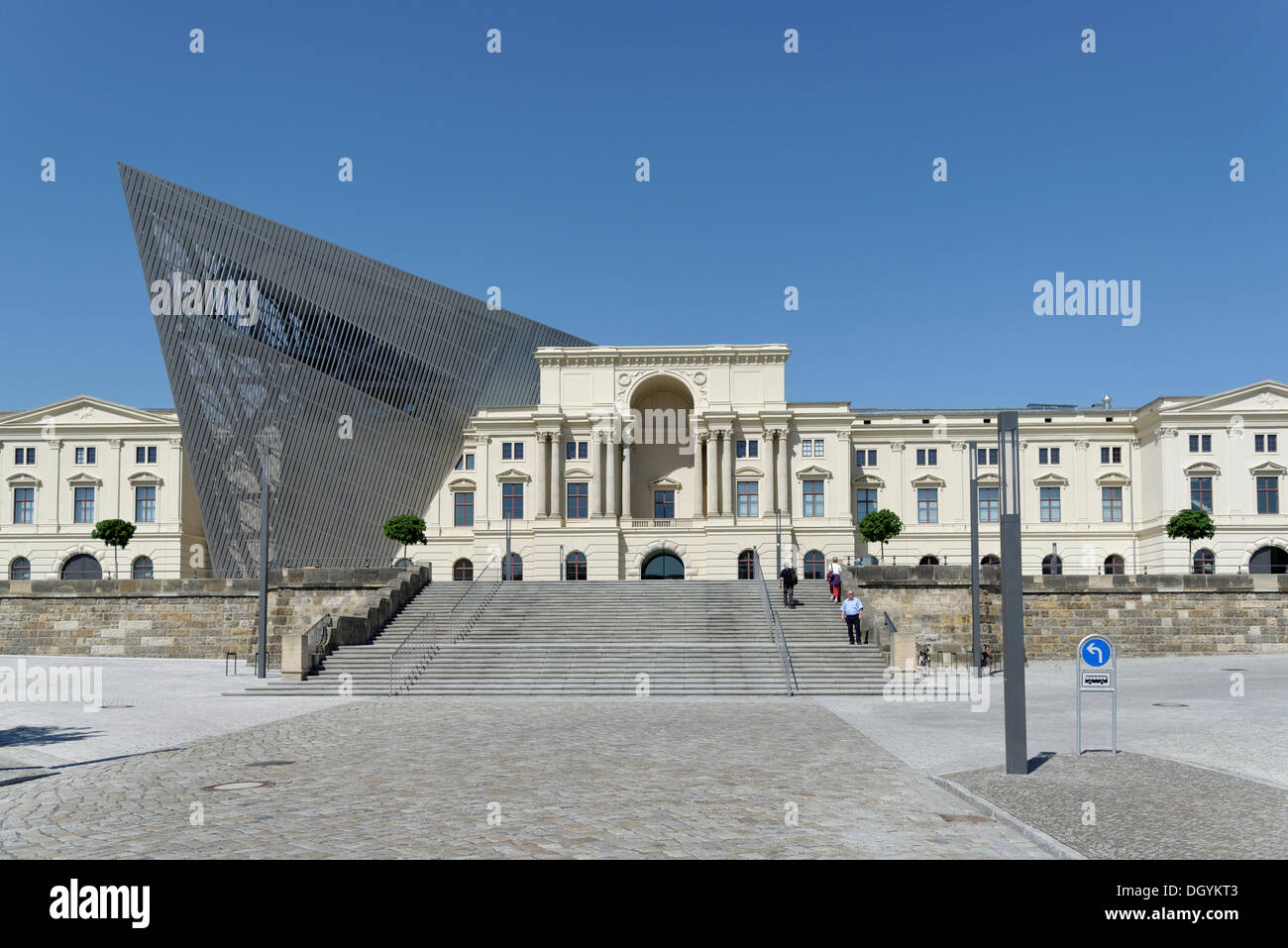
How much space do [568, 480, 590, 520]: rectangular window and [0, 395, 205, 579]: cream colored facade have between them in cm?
2204

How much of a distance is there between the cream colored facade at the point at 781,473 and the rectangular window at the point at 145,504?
623 inches

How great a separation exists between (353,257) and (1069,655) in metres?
39.2

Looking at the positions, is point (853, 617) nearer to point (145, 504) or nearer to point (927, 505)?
point (927, 505)

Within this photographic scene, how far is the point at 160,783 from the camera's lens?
12180 millimetres

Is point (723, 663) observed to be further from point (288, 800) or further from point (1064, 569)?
point (1064, 569)

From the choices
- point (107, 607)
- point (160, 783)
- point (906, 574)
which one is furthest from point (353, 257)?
point (160, 783)

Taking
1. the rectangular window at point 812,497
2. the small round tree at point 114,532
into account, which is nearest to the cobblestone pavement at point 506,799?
the small round tree at point 114,532

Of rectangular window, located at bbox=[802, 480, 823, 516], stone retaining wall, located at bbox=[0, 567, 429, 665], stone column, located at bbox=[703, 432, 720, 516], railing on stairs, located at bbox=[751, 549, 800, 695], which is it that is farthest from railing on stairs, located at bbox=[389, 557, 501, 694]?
rectangular window, located at bbox=[802, 480, 823, 516]

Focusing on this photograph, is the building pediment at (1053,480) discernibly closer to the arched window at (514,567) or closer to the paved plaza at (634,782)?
the arched window at (514,567)

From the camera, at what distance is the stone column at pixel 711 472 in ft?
188

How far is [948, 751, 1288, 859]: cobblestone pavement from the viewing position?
8.29m

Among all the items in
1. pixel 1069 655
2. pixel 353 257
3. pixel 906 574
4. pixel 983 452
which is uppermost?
pixel 353 257

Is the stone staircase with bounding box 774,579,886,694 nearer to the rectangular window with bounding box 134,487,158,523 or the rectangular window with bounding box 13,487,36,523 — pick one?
the rectangular window with bounding box 134,487,158,523
